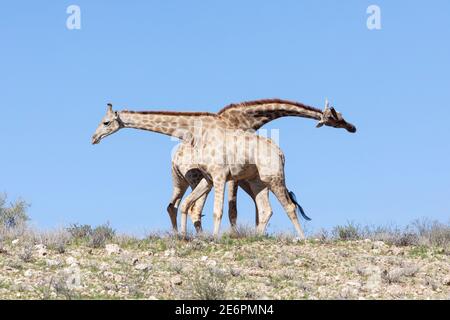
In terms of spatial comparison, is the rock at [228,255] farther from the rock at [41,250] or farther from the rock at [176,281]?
the rock at [41,250]

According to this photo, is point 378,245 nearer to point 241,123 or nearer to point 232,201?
point 232,201

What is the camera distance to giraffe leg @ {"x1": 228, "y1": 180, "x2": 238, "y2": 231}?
20.8 meters

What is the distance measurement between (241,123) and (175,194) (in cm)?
247

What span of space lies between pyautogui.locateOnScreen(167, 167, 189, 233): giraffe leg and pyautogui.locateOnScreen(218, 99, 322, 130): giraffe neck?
77.2 inches

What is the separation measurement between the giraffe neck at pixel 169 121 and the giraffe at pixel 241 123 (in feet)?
1.54

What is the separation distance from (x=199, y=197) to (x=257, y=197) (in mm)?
1395

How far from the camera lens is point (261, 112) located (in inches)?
864

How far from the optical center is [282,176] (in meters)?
20.3

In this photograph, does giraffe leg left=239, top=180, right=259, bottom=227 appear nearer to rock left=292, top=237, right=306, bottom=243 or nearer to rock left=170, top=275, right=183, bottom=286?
rock left=292, top=237, right=306, bottom=243

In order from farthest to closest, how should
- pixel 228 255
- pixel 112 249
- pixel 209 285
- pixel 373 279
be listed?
pixel 112 249 < pixel 228 255 < pixel 373 279 < pixel 209 285

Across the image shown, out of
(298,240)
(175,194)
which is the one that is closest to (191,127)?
(175,194)

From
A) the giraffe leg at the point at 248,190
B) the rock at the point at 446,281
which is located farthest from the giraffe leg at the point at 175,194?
the rock at the point at 446,281
